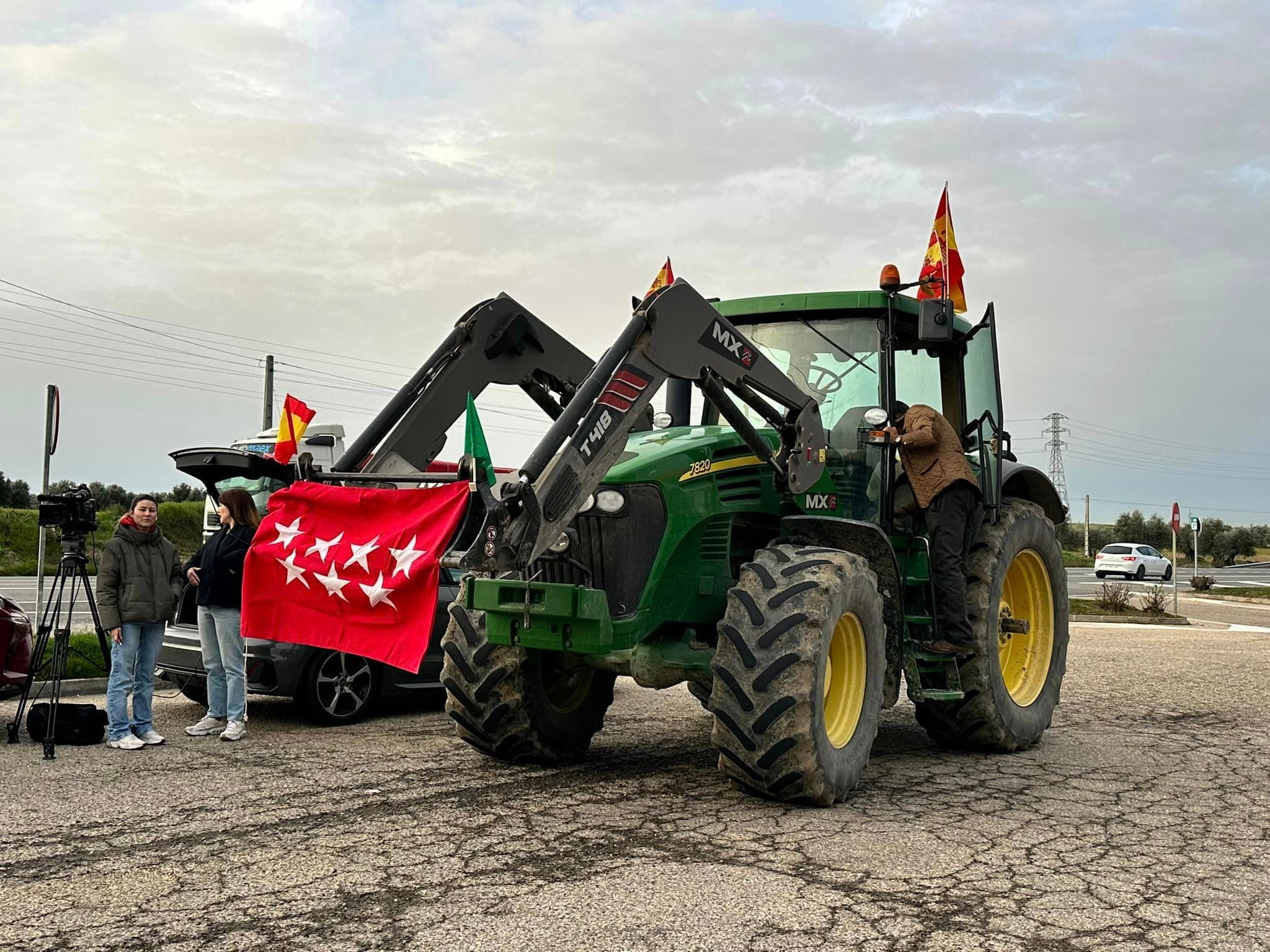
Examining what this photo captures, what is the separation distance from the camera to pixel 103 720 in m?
8.55

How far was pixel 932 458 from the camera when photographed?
300 inches

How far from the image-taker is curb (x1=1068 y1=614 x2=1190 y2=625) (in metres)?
23.4

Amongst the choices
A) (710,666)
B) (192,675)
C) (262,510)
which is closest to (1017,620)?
(710,666)

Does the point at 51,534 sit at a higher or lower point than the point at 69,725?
higher

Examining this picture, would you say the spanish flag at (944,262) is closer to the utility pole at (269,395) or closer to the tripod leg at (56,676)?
the tripod leg at (56,676)

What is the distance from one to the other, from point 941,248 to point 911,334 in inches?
22.1

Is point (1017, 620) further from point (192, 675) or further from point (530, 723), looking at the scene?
point (192, 675)

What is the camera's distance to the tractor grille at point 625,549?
261 inches

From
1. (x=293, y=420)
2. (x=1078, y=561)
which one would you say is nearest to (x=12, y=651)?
(x=293, y=420)

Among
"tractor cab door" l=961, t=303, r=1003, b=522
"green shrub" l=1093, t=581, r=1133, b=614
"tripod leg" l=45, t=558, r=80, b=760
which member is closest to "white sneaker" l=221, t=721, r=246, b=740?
"tripod leg" l=45, t=558, r=80, b=760

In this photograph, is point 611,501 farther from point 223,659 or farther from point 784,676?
point 223,659

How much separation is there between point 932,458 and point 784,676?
2208 millimetres

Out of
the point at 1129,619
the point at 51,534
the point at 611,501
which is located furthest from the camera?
the point at 51,534

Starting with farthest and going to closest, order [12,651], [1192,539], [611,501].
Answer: [1192,539]
[12,651]
[611,501]
